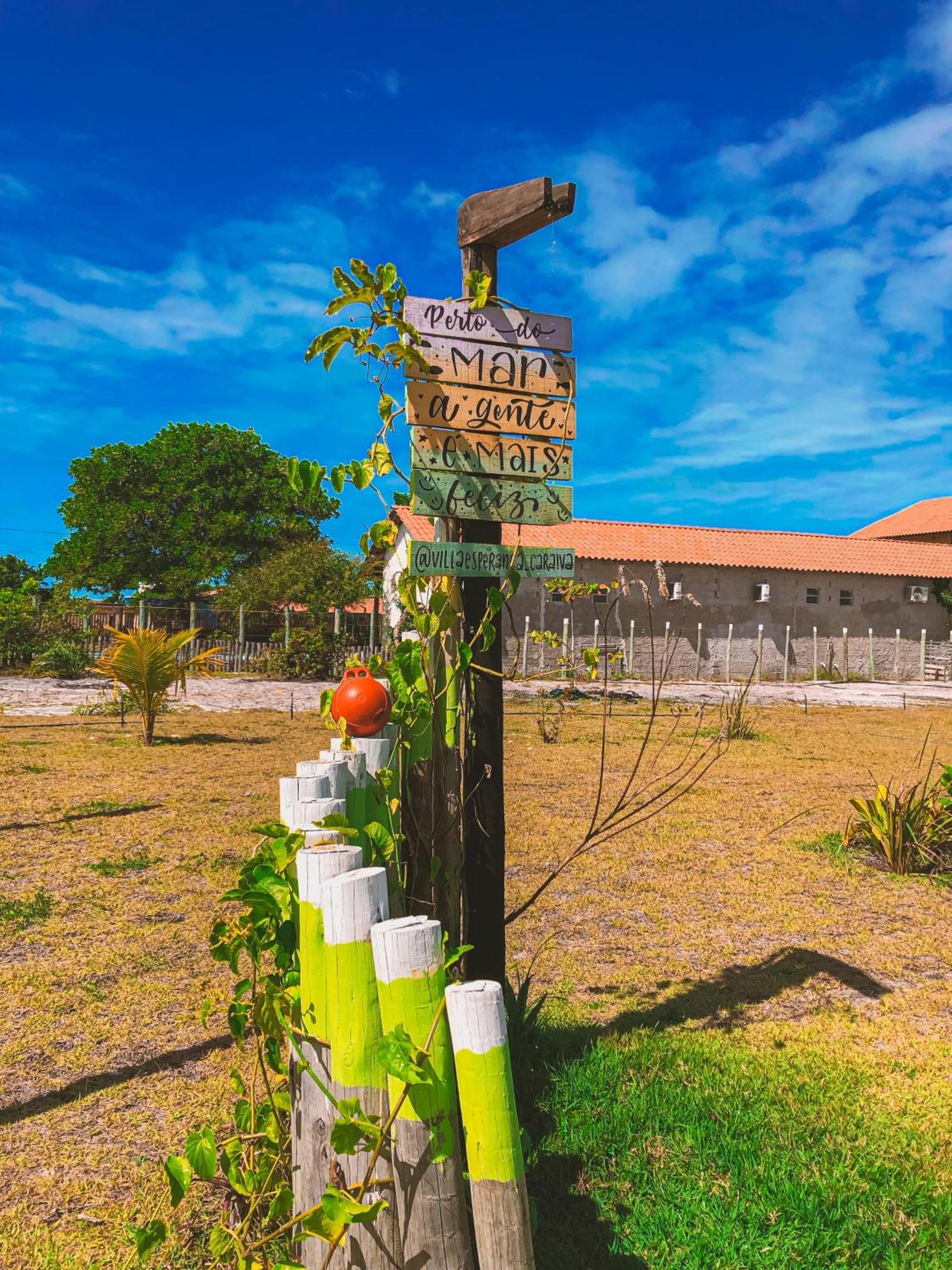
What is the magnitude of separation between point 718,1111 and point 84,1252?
6.06 ft

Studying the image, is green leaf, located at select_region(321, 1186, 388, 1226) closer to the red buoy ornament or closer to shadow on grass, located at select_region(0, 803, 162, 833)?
the red buoy ornament

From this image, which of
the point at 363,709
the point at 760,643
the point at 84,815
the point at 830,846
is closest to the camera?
the point at 363,709

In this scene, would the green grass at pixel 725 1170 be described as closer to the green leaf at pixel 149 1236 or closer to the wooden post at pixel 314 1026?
the wooden post at pixel 314 1026

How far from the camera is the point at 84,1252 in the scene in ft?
7.09

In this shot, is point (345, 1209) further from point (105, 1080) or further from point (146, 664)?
point (146, 664)

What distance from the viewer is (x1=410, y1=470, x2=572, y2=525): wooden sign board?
2.60 meters

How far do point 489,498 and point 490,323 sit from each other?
563mm

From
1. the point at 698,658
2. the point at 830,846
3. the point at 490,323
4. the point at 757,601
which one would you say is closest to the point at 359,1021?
the point at 490,323

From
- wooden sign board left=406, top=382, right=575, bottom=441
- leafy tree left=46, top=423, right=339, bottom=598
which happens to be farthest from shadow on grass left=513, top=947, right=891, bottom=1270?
leafy tree left=46, top=423, right=339, bottom=598

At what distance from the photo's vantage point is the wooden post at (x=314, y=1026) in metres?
1.66

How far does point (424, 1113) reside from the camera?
1555mm

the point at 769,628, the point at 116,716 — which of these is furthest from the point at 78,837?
the point at 769,628

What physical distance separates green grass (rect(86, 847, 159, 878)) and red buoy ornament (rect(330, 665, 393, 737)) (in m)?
3.34

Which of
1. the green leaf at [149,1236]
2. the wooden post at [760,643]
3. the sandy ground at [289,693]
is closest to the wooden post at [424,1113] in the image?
the green leaf at [149,1236]
